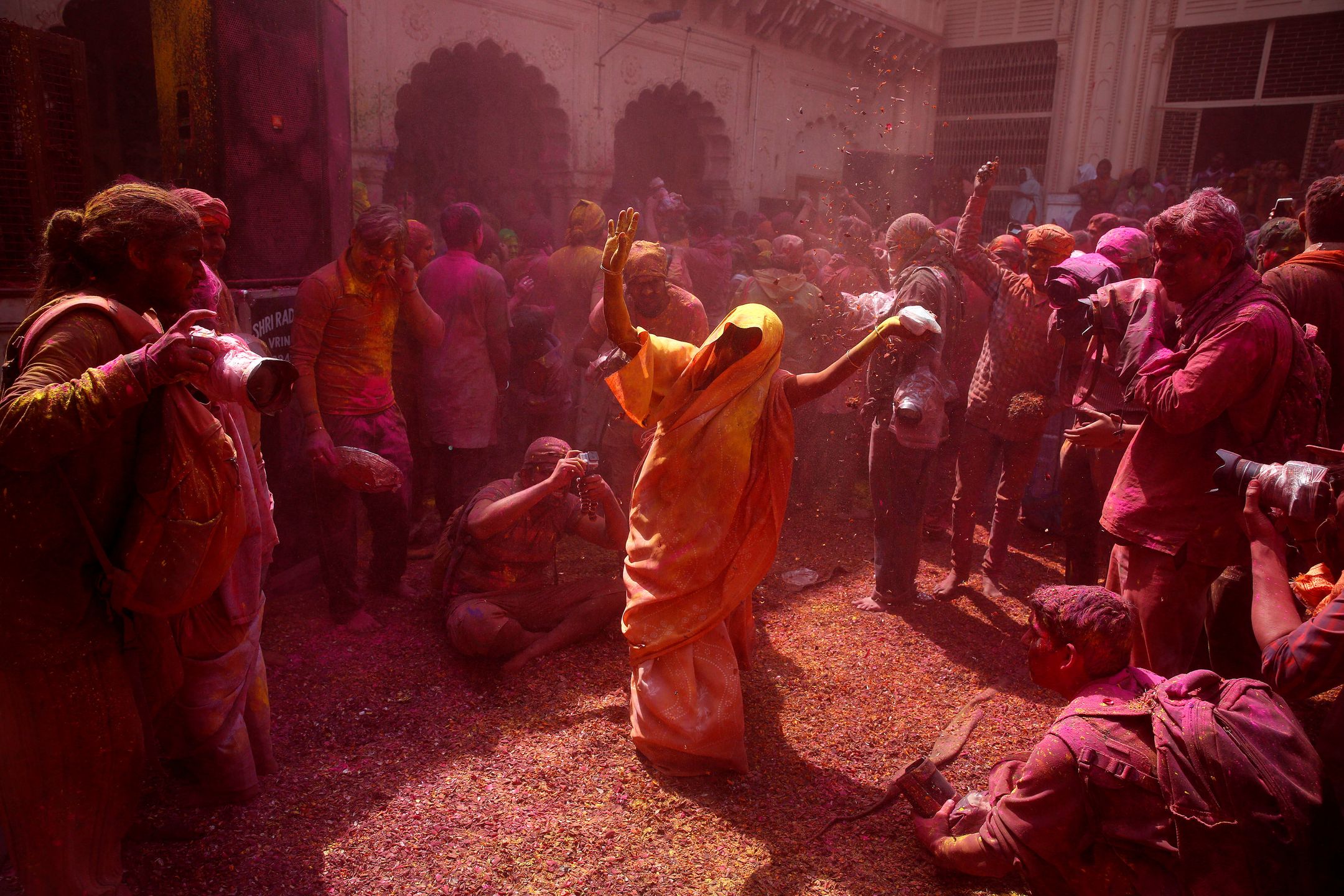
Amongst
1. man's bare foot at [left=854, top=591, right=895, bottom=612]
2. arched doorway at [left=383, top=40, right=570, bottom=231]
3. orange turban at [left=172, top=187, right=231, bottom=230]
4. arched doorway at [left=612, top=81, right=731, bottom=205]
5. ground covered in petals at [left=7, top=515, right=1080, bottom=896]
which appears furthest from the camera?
arched doorway at [left=612, top=81, right=731, bottom=205]

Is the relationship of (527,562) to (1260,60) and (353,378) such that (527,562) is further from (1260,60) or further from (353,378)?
(1260,60)

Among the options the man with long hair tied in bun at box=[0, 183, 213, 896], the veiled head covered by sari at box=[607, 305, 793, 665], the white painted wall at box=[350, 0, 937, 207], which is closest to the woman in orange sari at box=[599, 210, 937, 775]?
the veiled head covered by sari at box=[607, 305, 793, 665]

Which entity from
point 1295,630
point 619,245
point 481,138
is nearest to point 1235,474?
point 1295,630

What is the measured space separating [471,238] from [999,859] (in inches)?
185

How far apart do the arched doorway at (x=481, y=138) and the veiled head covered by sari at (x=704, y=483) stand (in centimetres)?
828

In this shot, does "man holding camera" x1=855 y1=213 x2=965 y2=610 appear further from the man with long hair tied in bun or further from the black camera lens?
the man with long hair tied in bun

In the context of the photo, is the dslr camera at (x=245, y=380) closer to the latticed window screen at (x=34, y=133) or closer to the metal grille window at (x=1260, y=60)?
the latticed window screen at (x=34, y=133)

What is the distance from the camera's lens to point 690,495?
344 centimetres

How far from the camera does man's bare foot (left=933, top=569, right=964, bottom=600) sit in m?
5.47

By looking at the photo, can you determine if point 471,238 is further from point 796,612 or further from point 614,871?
point 614,871

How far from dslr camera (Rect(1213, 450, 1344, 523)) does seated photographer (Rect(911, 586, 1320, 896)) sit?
476 mm

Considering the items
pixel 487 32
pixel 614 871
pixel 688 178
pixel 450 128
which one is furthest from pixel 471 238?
pixel 688 178

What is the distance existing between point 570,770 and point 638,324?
2557 mm

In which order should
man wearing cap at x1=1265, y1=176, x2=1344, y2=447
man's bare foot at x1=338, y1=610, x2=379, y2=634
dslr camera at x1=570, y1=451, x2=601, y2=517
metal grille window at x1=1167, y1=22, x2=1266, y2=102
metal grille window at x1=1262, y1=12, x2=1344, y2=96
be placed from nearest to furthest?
man wearing cap at x1=1265, y1=176, x2=1344, y2=447, dslr camera at x1=570, y1=451, x2=601, y2=517, man's bare foot at x1=338, y1=610, x2=379, y2=634, metal grille window at x1=1262, y1=12, x2=1344, y2=96, metal grille window at x1=1167, y1=22, x2=1266, y2=102
